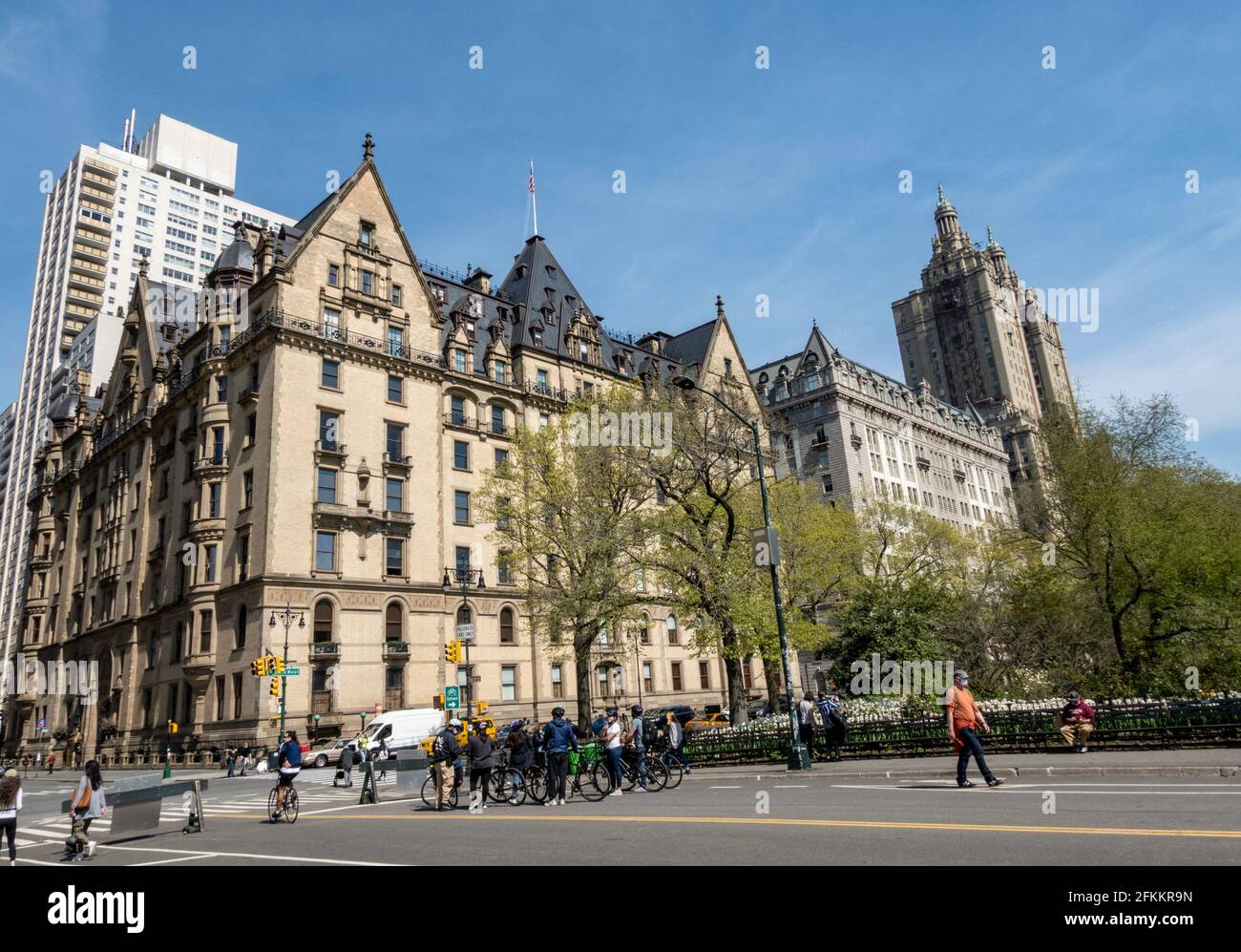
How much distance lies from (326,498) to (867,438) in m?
61.7

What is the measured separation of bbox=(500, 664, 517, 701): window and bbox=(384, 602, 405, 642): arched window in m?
7.31

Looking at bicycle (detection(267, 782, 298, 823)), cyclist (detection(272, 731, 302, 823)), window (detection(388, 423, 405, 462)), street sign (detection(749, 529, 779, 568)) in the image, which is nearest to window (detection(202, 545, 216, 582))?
window (detection(388, 423, 405, 462))

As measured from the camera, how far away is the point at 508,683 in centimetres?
5062

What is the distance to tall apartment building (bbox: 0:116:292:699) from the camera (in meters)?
124

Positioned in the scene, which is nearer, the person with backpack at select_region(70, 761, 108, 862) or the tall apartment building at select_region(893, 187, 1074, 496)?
the person with backpack at select_region(70, 761, 108, 862)

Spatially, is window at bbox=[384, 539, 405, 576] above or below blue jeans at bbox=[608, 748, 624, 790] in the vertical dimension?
above

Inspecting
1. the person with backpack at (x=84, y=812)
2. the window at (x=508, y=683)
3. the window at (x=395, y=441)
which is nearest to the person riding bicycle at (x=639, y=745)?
the person with backpack at (x=84, y=812)

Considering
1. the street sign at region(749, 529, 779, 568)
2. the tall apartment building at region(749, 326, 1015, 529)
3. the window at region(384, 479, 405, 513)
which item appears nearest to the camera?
the street sign at region(749, 529, 779, 568)

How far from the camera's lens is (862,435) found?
286ft

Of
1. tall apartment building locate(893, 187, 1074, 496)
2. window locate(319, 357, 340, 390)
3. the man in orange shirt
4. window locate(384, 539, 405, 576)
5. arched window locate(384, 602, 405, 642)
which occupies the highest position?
tall apartment building locate(893, 187, 1074, 496)

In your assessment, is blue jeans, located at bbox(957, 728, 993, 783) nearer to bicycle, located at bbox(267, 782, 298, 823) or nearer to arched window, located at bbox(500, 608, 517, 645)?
bicycle, located at bbox(267, 782, 298, 823)
